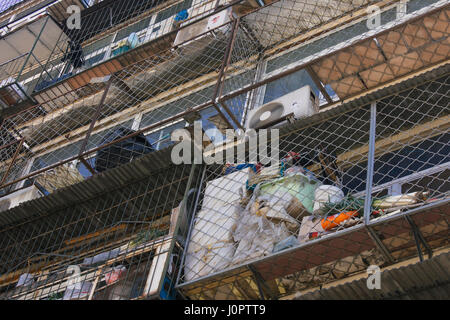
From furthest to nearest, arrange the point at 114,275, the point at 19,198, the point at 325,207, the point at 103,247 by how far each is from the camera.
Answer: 1. the point at 19,198
2. the point at 103,247
3. the point at 114,275
4. the point at 325,207

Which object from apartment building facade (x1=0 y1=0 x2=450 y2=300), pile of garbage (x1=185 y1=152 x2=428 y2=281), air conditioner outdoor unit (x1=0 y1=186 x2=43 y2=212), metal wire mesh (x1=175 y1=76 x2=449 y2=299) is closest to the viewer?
metal wire mesh (x1=175 y1=76 x2=449 y2=299)

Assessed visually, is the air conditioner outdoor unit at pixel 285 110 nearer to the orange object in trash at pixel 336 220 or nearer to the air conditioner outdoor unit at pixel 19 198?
the orange object in trash at pixel 336 220

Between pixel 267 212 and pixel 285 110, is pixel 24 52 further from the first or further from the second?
pixel 267 212

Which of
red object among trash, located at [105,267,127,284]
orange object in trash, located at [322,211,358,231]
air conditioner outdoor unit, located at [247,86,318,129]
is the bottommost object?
red object among trash, located at [105,267,127,284]

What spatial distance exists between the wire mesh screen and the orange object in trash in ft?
4.57

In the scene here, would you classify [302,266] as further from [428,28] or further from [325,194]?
[428,28]

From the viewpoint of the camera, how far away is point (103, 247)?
6969 millimetres

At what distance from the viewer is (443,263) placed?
4.63m

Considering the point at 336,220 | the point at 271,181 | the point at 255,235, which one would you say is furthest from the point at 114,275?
the point at 336,220

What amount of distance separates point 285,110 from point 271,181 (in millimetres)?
1540

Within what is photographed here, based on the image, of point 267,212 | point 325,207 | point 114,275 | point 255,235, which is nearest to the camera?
point 325,207

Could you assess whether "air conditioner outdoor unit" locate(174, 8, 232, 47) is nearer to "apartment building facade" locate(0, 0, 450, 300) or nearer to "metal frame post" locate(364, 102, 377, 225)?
"apartment building facade" locate(0, 0, 450, 300)

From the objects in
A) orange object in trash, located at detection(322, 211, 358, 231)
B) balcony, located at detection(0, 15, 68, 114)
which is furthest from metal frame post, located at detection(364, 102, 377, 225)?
balcony, located at detection(0, 15, 68, 114)

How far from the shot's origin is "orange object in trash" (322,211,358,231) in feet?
18.2
